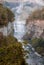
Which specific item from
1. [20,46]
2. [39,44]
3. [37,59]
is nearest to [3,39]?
[20,46]

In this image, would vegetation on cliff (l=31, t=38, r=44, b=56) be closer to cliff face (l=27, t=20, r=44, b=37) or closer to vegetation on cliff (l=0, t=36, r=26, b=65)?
cliff face (l=27, t=20, r=44, b=37)

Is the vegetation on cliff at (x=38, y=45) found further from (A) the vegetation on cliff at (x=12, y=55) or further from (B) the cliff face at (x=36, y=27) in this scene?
(A) the vegetation on cliff at (x=12, y=55)

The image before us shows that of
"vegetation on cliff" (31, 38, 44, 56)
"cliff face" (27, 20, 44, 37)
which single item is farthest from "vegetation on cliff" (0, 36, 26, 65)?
"cliff face" (27, 20, 44, 37)

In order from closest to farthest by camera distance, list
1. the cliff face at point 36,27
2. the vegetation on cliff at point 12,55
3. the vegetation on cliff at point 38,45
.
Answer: the vegetation on cliff at point 12,55 → the vegetation on cliff at point 38,45 → the cliff face at point 36,27

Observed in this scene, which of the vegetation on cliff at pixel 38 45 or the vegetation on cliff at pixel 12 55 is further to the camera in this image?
the vegetation on cliff at pixel 38 45

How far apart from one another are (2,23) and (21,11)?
1.62 m

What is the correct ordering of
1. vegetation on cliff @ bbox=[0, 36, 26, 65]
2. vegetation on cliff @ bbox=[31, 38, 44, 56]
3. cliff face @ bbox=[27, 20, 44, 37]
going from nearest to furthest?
vegetation on cliff @ bbox=[0, 36, 26, 65]
vegetation on cliff @ bbox=[31, 38, 44, 56]
cliff face @ bbox=[27, 20, 44, 37]

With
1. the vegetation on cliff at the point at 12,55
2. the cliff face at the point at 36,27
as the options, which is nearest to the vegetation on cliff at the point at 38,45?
the cliff face at the point at 36,27

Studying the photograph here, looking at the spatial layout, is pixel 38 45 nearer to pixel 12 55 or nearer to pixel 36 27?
pixel 36 27

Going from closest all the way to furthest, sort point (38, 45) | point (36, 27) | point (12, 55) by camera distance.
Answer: point (12, 55) < point (38, 45) < point (36, 27)

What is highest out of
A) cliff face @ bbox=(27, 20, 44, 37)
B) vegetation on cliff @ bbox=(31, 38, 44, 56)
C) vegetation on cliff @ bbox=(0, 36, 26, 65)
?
cliff face @ bbox=(27, 20, 44, 37)

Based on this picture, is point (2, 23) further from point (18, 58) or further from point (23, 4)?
point (23, 4)

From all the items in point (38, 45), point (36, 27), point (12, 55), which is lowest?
point (12, 55)

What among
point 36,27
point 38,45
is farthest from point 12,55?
point 36,27
